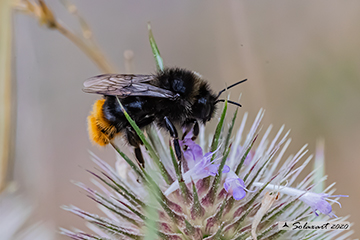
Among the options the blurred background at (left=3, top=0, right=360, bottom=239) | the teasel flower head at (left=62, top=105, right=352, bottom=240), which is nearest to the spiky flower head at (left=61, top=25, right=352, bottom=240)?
the teasel flower head at (left=62, top=105, right=352, bottom=240)

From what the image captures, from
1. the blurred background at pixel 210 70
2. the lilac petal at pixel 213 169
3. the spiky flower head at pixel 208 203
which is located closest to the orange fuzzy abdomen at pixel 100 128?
the spiky flower head at pixel 208 203

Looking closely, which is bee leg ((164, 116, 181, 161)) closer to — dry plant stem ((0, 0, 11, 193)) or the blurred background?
dry plant stem ((0, 0, 11, 193))

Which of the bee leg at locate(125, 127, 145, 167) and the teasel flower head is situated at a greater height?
the bee leg at locate(125, 127, 145, 167)

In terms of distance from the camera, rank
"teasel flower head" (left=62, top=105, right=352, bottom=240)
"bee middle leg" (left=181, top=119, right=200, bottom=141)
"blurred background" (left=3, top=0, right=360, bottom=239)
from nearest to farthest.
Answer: "teasel flower head" (left=62, top=105, right=352, bottom=240) < "bee middle leg" (left=181, top=119, right=200, bottom=141) < "blurred background" (left=3, top=0, right=360, bottom=239)

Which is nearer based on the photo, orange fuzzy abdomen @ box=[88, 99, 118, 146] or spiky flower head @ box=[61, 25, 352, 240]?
spiky flower head @ box=[61, 25, 352, 240]

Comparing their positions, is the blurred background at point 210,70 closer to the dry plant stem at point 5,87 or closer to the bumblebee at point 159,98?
the dry plant stem at point 5,87

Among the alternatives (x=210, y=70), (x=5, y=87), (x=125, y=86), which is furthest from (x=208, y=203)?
(x=210, y=70)

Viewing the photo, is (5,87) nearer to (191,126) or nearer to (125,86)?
(125,86)

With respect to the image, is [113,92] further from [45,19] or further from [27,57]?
[27,57]
